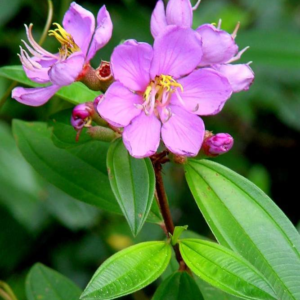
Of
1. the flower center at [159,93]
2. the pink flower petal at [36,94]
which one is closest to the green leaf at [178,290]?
the flower center at [159,93]

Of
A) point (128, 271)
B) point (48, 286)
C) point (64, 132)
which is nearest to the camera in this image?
point (128, 271)

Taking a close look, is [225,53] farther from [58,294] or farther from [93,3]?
[93,3]

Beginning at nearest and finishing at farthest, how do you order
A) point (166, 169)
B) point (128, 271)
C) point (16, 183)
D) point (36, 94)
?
1. point (128, 271)
2. point (36, 94)
3. point (16, 183)
4. point (166, 169)

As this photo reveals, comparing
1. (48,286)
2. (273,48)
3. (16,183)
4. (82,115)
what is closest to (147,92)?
(82,115)

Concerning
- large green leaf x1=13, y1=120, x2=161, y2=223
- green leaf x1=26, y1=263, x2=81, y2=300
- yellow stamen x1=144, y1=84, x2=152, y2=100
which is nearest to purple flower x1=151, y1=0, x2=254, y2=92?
yellow stamen x1=144, y1=84, x2=152, y2=100

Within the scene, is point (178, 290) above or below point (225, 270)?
below

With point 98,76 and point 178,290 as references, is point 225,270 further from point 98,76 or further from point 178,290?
point 98,76
